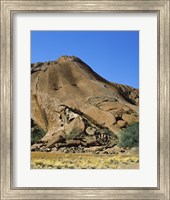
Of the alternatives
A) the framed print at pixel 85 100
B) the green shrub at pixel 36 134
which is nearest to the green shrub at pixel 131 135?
the framed print at pixel 85 100

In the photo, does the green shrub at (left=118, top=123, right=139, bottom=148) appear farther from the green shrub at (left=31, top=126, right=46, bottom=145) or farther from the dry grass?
the green shrub at (left=31, top=126, right=46, bottom=145)

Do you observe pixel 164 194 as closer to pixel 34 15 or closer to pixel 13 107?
pixel 13 107

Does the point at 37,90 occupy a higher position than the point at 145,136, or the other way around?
the point at 37,90

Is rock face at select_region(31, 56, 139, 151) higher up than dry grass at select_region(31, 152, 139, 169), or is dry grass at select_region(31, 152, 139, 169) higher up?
rock face at select_region(31, 56, 139, 151)

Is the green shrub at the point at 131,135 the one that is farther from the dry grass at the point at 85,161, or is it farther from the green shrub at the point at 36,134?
the green shrub at the point at 36,134

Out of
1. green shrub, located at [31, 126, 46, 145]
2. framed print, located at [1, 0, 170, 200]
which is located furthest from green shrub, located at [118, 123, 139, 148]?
green shrub, located at [31, 126, 46, 145]

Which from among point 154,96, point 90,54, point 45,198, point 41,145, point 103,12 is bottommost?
point 45,198

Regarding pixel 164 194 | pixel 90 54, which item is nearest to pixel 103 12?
pixel 90 54
